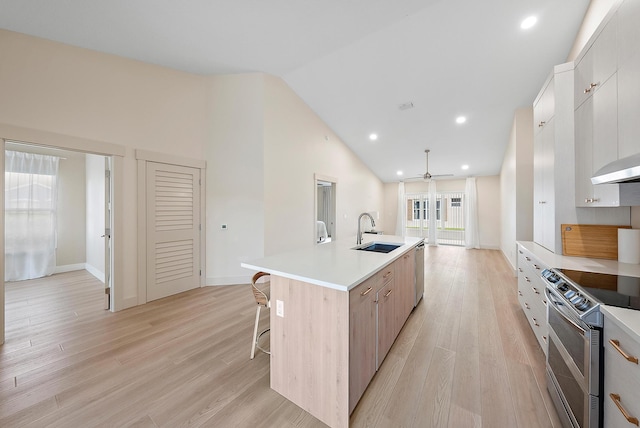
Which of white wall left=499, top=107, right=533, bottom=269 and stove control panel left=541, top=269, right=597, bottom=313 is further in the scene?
white wall left=499, top=107, right=533, bottom=269

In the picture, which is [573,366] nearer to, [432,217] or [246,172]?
[246,172]

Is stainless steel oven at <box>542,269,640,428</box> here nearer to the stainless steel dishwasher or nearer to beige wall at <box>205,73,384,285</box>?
the stainless steel dishwasher

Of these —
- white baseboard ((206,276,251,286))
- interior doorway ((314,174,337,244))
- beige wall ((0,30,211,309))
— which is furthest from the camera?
interior doorway ((314,174,337,244))

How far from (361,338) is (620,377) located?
112 cm

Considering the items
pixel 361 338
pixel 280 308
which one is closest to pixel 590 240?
pixel 361 338

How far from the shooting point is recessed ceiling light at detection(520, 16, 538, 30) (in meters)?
2.64

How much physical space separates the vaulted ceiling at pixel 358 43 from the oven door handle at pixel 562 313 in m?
2.98

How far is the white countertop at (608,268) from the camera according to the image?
0.88m

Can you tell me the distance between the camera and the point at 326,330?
1412 mm

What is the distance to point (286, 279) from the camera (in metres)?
1.60

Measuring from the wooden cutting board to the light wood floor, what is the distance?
0.98 m

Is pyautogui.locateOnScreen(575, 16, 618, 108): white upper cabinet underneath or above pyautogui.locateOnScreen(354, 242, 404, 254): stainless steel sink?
above

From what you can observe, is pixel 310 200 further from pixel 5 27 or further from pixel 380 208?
pixel 380 208

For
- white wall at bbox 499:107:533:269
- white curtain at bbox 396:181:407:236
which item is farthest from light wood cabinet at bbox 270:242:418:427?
white curtain at bbox 396:181:407:236
